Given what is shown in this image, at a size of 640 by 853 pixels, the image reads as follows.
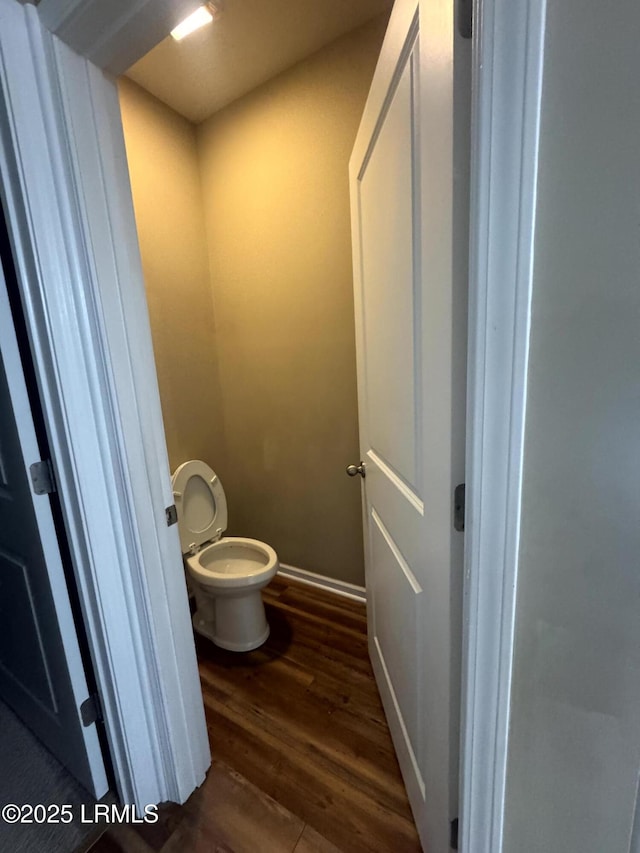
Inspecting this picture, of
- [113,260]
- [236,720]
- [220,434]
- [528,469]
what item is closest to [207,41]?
[113,260]

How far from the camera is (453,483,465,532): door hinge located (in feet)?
2.03

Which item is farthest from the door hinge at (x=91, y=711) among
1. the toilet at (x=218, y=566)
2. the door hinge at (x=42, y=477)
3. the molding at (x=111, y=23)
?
the molding at (x=111, y=23)

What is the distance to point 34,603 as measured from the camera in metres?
1.06

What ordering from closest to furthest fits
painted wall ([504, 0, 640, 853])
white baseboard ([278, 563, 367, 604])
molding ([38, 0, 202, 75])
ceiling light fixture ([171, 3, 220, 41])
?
painted wall ([504, 0, 640, 853])
molding ([38, 0, 202, 75])
ceiling light fixture ([171, 3, 220, 41])
white baseboard ([278, 563, 367, 604])

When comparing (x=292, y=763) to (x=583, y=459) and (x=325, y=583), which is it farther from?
(x=583, y=459)

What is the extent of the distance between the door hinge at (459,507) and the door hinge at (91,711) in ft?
3.90

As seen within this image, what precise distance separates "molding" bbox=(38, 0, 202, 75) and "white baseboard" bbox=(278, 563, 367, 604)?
6.97ft

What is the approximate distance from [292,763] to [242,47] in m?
2.72

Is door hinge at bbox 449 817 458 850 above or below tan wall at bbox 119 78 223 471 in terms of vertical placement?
below

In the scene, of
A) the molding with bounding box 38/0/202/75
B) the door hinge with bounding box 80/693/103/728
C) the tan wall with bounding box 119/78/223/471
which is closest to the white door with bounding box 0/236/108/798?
the door hinge with bounding box 80/693/103/728

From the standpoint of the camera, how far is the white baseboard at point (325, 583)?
196 centimetres

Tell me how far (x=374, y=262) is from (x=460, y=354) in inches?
23.2

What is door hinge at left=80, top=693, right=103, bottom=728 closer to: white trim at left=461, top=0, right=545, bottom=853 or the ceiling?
white trim at left=461, top=0, right=545, bottom=853

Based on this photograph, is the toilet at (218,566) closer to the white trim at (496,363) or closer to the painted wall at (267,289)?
the painted wall at (267,289)
